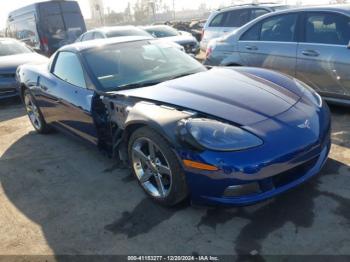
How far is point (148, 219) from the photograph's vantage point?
10.7ft

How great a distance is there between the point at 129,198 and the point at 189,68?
1.67 metres

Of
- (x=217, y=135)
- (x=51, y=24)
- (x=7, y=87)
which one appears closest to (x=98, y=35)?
(x=51, y=24)

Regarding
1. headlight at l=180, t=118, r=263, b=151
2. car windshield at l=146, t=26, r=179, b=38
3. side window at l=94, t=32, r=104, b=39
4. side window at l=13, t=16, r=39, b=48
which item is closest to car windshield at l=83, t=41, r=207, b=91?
headlight at l=180, t=118, r=263, b=151

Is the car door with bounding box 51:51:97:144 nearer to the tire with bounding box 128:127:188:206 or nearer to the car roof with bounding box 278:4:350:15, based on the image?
the tire with bounding box 128:127:188:206

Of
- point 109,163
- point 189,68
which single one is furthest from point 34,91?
point 189,68

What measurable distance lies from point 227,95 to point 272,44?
2.71 m

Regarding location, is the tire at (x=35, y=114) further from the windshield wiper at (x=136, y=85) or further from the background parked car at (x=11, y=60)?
the windshield wiper at (x=136, y=85)

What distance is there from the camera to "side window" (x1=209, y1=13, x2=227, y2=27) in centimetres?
1033

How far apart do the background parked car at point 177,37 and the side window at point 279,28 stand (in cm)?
677

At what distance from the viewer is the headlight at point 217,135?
2.86m

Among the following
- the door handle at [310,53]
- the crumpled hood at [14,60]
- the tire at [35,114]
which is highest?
the door handle at [310,53]

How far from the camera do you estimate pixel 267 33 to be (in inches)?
234

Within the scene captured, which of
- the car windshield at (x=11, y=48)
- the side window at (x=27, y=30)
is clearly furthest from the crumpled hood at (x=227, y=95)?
the side window at (x=27, y=30)

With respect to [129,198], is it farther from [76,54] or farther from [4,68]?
[4,68]
